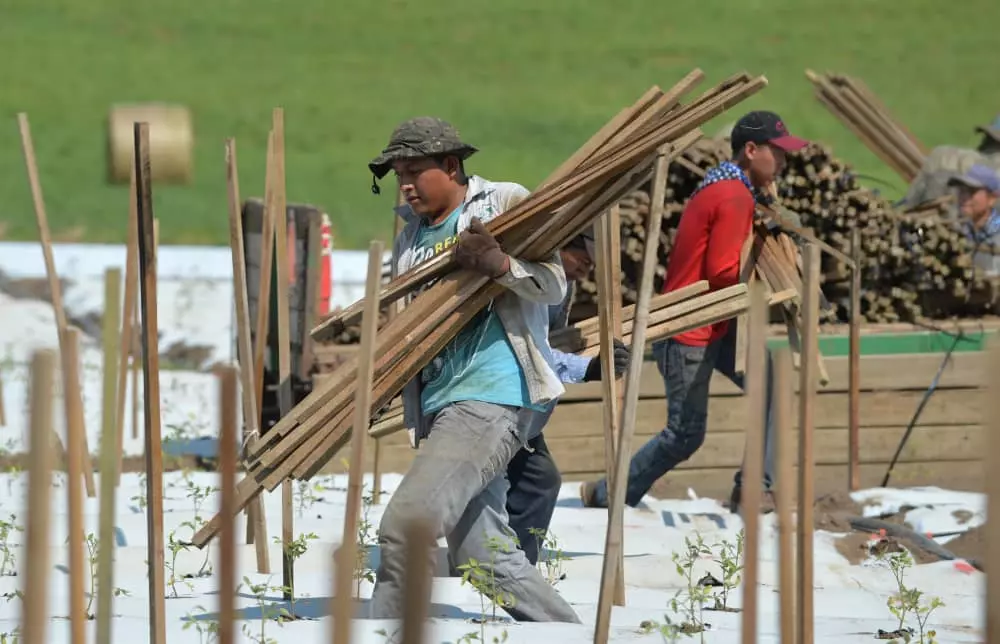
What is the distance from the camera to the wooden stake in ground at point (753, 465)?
2.88 m

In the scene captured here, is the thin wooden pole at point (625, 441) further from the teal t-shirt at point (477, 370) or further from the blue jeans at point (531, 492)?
the blue jeans at point (531, 492)

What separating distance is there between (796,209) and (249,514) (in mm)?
3726

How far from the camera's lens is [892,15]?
92.8 feet

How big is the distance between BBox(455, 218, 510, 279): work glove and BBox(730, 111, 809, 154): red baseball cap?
241 centimetres

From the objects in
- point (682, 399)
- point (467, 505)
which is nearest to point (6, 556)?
point (467, 505)

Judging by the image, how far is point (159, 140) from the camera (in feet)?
13.0

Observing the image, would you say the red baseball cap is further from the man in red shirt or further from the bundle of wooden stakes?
the bundle of wooden stakes

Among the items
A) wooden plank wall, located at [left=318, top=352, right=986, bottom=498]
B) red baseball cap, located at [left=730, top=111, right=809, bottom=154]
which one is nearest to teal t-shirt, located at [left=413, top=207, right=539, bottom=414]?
red baseball cap, located at [left=730, top=111, right=809, bottom=154]

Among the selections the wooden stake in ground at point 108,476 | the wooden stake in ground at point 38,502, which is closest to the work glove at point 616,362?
the wooden stake in ground at point 108,476

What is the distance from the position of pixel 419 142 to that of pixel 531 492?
122 centimetres

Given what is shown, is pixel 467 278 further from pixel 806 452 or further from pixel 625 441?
pixel 806 452

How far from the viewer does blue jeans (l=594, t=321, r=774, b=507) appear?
6.34 metres

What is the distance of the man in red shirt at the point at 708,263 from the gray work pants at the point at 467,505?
197cm

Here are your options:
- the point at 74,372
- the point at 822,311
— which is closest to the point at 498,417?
the point at 74,372
